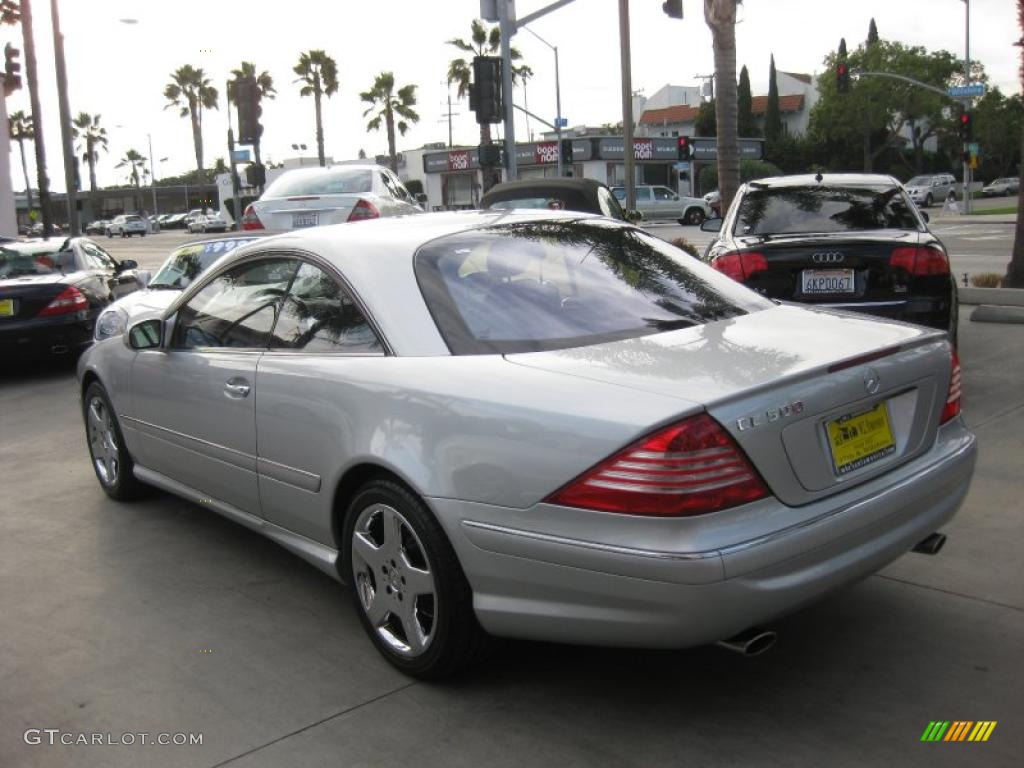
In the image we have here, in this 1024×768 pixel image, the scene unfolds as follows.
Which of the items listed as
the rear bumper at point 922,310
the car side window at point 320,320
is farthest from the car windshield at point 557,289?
the rear bumper at point 922,310

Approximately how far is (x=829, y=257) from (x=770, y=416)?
13.8 feet

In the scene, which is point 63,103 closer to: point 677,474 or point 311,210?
point 311,210

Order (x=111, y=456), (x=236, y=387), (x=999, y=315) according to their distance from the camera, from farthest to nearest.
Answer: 1. (x=999, y=315)
2. (x=111, y=456)
3. (x=236, y=387)

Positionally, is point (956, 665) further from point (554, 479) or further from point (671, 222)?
point (671, 222)

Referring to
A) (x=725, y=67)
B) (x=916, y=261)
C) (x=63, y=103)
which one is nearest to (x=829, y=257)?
(x=916, y=261)

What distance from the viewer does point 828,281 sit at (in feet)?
22.3

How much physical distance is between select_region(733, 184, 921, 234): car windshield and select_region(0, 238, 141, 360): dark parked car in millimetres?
6413

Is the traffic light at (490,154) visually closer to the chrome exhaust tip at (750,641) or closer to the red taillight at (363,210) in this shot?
the red taillight at (363,210)

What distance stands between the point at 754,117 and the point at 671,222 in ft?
120

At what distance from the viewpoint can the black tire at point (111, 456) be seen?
218 inches

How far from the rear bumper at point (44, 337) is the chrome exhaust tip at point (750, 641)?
28.9 feet

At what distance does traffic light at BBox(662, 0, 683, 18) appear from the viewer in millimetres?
16359

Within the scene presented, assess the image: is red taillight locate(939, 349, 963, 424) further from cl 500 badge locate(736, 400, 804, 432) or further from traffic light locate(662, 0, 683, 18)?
traffic light locate(662, 0, 683, 18)

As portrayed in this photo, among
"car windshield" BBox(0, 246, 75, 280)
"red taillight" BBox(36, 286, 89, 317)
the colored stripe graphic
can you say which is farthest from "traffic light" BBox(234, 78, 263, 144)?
the colored stripe graphic
